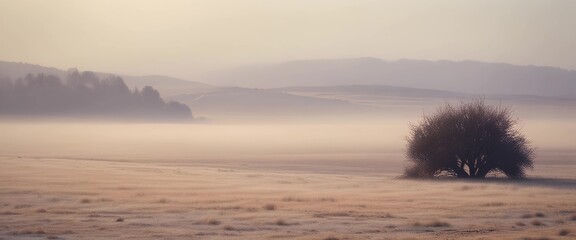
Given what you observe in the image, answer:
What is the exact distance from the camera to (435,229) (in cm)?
2339

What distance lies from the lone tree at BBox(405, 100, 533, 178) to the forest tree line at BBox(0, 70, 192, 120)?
124490mm

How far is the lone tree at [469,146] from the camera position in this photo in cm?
4350

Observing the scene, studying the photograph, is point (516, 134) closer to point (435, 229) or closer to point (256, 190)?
point (256, 190)

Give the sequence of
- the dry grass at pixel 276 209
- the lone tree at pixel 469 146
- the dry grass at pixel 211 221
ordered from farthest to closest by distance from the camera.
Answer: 1. the lone tree at pixel 469 146
2. the dry grass at pixel 211 221
3. the dry grass at pixel 276 209

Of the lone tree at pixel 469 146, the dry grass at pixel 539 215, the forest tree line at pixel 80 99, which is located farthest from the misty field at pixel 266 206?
the forest tree line at pixel 80 99

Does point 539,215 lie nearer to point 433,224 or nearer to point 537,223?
point 537,223

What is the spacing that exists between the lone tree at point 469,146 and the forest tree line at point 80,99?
124490 millimetres

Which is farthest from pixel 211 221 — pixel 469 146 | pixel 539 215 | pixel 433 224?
pixel 469 146

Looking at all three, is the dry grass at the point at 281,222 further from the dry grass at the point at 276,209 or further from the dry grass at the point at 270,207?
the dry grass at the point at 270,207

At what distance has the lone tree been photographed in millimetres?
43500

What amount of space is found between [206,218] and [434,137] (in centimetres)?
2056

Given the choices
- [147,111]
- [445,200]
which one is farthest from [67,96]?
[445,200]

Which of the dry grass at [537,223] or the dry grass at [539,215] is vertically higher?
the dry grass at [539,215]

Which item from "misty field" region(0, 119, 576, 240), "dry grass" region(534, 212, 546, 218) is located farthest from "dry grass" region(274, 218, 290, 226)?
"dry grass" region(534, 212, 546, 218)
